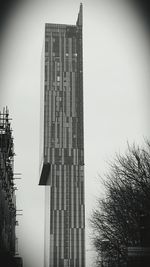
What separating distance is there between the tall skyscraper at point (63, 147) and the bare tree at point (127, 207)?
113 m

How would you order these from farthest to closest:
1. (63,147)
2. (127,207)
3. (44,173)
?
(44,173) < (63,147) < (127,207)

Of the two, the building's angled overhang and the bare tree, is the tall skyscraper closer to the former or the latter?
the building's angled overhang

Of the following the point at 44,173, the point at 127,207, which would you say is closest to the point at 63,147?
the point at 44,173

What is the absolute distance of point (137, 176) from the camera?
32.7m

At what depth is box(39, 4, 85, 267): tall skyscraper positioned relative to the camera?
15075 cm

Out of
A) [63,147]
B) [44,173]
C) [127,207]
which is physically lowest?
[127,207]

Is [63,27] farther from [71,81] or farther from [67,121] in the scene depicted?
[67,121]

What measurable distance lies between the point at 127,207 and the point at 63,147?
409 ft

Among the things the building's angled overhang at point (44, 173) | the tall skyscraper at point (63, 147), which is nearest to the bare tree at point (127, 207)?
the tall skyscraper at point (63, 147)

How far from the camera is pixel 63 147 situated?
157m

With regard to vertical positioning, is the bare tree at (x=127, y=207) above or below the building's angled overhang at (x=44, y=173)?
below

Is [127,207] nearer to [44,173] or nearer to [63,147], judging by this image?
[63,147]

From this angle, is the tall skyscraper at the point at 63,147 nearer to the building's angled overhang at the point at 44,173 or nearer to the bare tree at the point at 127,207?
the building's angled overhang at the point at 44,173

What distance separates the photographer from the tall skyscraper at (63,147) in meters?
151
